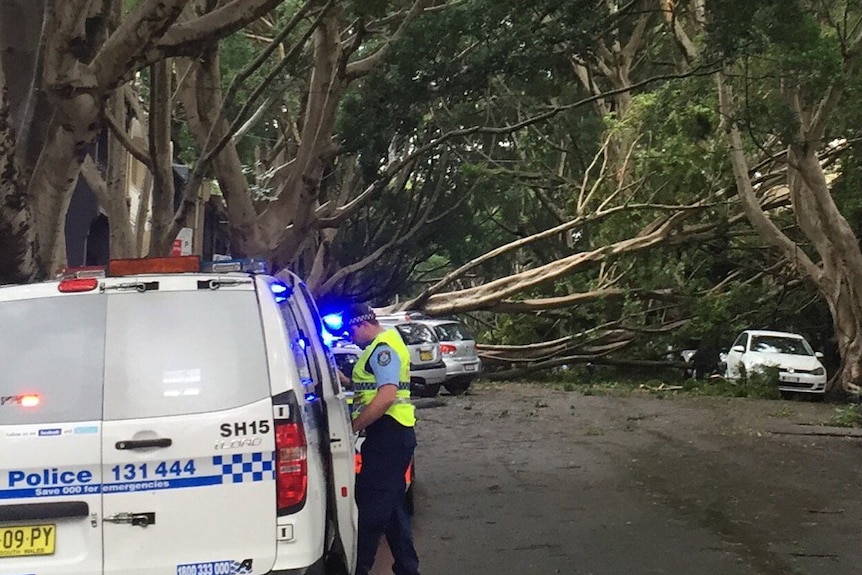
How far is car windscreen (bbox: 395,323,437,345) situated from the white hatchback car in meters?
7.51

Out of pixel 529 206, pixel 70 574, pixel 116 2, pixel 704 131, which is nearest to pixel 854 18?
pixel 704 131

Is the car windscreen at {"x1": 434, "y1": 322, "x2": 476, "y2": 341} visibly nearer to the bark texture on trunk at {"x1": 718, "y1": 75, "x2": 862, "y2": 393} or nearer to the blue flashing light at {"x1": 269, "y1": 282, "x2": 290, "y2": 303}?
the bark texture on trunk at {"x1": 718, "y1": 75, "x2": 862, "y2": 393}

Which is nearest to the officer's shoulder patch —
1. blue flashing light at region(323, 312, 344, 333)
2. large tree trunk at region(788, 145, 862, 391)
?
blue flashing light at region(323, 312, 344, 333)

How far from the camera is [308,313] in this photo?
20.9 feet

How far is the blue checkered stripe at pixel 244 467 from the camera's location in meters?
4.80

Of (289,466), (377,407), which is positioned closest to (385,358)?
(377,407)

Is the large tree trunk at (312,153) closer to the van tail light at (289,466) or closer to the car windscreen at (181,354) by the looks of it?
the car windscreen at (181,354)

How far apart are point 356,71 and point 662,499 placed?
7.87 m

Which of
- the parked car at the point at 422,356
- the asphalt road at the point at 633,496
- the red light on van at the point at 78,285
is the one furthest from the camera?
the parked car at the point at 422,356

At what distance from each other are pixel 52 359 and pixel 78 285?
35 cm

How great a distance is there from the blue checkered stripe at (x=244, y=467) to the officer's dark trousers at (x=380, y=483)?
1852 mm

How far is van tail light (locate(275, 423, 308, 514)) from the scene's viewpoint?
483 cm

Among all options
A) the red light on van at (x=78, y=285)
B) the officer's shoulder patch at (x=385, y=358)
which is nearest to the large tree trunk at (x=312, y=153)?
the officer's shoulder patch at (x=385, y=358)

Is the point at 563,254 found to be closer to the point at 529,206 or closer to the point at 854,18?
the point at 529,206
